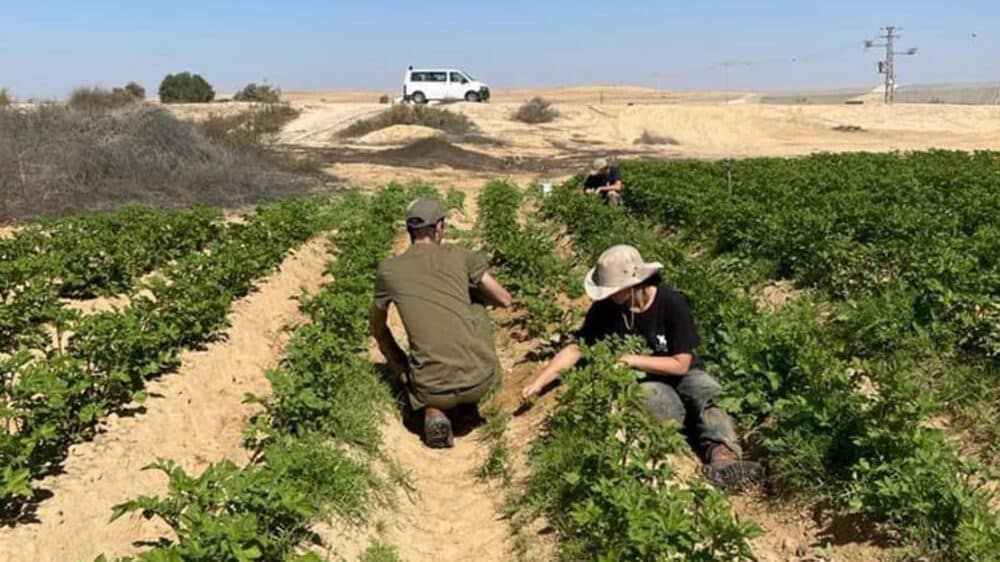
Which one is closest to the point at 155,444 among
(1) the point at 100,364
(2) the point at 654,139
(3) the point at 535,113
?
(1) the point at 100,364

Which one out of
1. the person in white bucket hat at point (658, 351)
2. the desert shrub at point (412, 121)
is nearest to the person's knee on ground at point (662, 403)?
the person in white bucket hat at point (658, 351)

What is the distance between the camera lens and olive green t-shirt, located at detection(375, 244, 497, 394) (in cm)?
558

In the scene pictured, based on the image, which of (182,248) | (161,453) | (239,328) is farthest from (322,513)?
(182,248)

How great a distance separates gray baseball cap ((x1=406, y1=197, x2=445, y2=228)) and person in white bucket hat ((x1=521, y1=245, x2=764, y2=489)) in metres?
1.10

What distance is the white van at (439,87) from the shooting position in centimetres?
4350

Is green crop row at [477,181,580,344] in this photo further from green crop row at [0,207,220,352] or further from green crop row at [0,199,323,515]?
green crop row at [0,207,220,352]

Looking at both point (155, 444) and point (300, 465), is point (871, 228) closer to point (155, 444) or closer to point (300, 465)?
point (300, 465)

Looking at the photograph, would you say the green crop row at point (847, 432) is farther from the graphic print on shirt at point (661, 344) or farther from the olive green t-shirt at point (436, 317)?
the olive green t-shirt at point (436, 317)

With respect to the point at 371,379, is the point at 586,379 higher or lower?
higher

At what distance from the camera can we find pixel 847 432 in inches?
176

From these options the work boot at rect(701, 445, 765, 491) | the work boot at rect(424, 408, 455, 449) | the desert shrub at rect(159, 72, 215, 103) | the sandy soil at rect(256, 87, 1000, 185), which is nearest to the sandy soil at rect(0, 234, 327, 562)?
the work boot at rect(424, 408, 455, 449)

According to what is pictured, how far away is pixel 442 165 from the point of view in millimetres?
25453

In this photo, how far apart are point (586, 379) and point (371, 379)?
2.18m

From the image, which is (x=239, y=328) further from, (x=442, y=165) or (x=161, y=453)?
(x=442, y=165)
